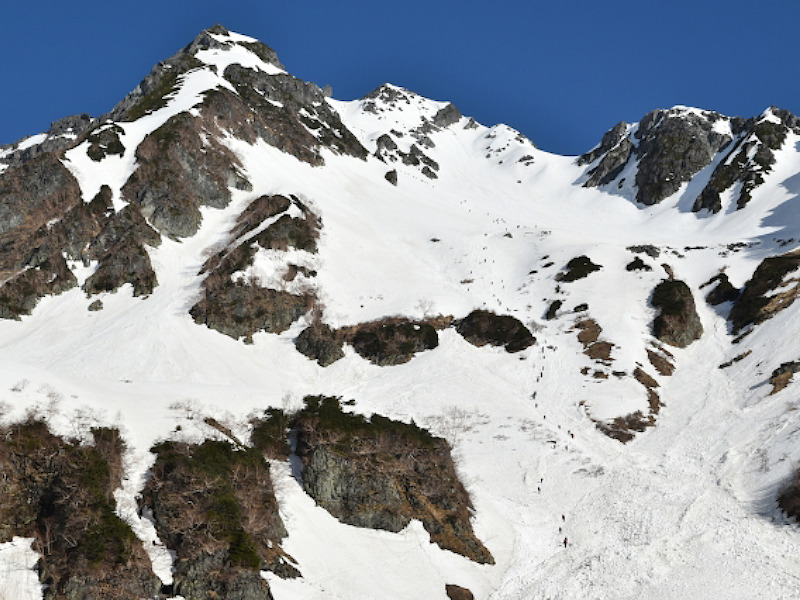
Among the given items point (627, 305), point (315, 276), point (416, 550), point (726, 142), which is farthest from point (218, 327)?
point (726, 142)

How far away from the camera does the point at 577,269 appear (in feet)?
267

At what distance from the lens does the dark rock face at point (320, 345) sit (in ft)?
208

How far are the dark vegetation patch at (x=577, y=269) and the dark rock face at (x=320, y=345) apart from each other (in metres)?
35.1

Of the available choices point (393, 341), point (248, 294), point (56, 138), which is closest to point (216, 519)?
point (393, 341)

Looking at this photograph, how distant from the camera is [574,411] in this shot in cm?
5322

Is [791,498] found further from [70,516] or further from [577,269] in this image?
[577,269]

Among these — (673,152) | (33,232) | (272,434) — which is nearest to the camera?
(272,434)

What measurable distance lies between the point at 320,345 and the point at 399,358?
9.42m

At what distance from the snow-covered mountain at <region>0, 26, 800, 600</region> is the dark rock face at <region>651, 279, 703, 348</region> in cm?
45

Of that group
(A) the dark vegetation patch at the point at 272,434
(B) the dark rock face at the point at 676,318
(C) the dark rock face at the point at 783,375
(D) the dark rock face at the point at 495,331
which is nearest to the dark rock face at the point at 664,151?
(B) the dark rock face at the point at 676,318

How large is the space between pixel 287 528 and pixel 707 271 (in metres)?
75.1

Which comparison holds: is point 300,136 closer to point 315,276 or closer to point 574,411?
point 315,276

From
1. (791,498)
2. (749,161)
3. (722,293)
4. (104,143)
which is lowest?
(791,498)

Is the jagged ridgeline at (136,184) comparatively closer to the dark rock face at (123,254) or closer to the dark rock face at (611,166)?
the dark rock face at (123,254)
